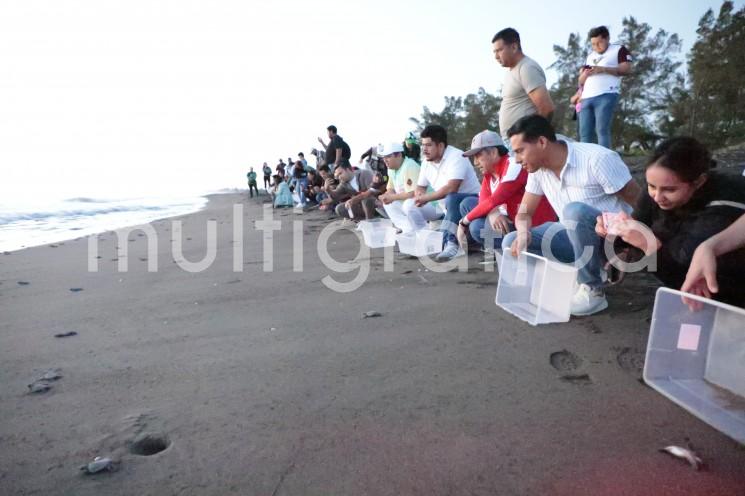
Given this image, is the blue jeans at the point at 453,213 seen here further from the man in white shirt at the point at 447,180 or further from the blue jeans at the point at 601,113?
the blue jeans at the point at 601,113

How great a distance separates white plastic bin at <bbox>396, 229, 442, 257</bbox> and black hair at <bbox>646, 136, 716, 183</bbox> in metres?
2.19

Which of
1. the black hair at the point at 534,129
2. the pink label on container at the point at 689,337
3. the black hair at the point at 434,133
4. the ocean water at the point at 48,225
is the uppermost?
the black hair at the point at 434,133

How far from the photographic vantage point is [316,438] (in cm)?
122

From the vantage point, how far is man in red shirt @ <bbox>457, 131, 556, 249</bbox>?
2730 millimetres

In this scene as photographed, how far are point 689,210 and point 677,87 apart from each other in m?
27.0

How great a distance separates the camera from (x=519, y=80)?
3.21m

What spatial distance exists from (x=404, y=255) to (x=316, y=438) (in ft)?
8.22

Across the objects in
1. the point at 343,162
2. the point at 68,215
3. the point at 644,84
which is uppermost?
the point at 644,84

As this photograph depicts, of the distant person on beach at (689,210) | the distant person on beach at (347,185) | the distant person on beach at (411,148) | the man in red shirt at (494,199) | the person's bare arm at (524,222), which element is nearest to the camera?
the distant person on beach at (689,210)

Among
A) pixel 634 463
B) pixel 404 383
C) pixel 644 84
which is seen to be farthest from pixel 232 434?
pixel 644 84

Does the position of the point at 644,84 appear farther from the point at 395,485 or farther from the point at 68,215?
the point at 395,485

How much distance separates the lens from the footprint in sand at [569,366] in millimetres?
1477

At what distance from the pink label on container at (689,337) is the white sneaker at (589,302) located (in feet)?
2.14

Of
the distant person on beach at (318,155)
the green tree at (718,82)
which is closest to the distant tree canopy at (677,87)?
the green tree at (718,82)
